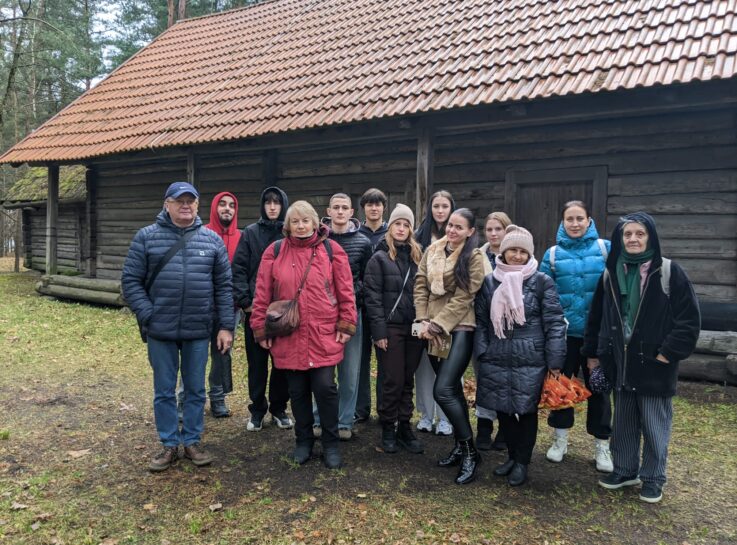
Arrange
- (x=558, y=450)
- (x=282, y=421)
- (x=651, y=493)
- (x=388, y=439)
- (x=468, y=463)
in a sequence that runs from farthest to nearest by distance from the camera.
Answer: (x=282, y=421), (x=388, y=439), (x=558, y=450), (x=468, y=463), (x=651, y=493)

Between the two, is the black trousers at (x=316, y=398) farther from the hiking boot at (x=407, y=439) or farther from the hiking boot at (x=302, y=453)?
the hiking boot at (x=407, y=439)

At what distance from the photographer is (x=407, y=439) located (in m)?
4.20

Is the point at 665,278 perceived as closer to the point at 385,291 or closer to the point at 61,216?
the point at 385,291

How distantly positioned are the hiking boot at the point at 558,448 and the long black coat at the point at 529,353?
0.78 metres

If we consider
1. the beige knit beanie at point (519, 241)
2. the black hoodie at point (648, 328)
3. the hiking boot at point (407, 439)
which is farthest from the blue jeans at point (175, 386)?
the black hoodie at point (648, 328)

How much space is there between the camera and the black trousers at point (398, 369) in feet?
13.2

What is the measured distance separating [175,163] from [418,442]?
31.7 feet

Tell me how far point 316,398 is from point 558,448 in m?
1.82

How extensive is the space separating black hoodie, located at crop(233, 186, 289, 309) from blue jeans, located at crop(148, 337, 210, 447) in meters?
0.67

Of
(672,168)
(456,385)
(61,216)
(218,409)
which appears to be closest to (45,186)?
(61,216)

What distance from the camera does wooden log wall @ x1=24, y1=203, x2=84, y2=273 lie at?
55.6 ft

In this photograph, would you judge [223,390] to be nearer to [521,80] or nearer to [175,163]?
[521,80]

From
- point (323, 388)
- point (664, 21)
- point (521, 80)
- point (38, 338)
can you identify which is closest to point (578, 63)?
point (521, 80)

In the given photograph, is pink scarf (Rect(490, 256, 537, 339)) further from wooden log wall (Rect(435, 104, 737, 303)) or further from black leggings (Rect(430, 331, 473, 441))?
wooden log wall (Rect(435, 104, 737, 303))
